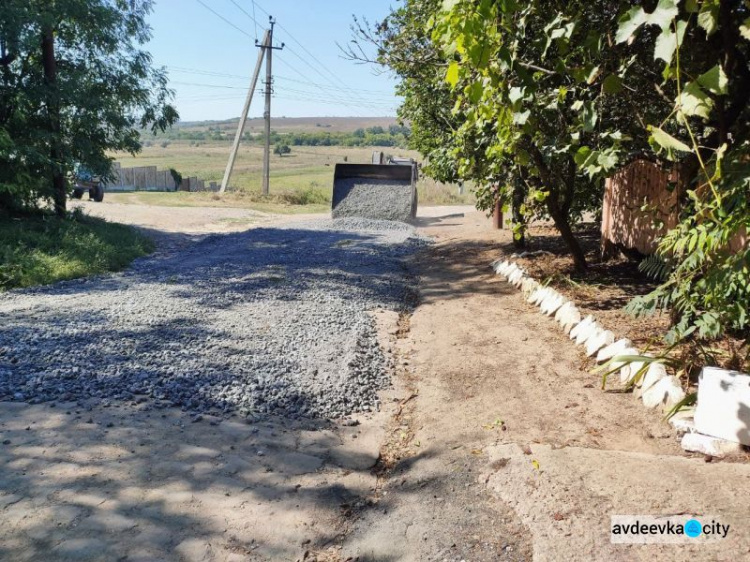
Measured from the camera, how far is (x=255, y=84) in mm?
31891

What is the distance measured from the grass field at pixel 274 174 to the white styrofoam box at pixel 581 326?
2110cm

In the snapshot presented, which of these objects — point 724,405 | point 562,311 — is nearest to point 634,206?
point 562,311

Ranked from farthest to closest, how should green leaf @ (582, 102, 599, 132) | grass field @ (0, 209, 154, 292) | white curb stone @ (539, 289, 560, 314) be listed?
grass field @ (0, 209, 154, 292)
white curb stone @ (539, 289, 560, 314)
green leaf @ (582, 102, 599, 132)

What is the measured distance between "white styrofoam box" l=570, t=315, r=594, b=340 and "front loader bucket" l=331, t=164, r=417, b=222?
1284 centimetres

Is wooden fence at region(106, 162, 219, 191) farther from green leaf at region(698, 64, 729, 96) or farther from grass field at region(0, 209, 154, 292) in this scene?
green leaf at region(698, 64, 729, 96)

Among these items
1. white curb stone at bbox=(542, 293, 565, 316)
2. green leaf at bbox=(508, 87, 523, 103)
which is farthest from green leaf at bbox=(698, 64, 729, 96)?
white curb stone at bbox=(542, 293, 565, 316)

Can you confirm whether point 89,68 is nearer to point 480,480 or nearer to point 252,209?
point 252,209

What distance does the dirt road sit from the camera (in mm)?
3164

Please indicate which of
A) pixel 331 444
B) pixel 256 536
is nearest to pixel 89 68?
pixel 331 444

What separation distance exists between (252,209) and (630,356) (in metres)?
22.5

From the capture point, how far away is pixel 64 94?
13.5 metres

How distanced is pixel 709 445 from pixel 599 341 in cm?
214

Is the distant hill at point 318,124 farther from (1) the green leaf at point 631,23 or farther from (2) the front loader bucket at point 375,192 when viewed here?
(1) the green leaf at point 631,23

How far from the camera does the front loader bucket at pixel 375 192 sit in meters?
19.6
